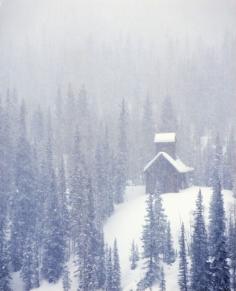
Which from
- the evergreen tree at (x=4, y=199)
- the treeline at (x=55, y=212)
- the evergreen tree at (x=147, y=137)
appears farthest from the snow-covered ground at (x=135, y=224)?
the evergreen tree at (x=147, y=137)

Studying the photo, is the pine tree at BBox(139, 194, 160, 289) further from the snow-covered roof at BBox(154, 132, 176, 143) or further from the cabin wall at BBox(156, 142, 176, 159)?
the snow-covered roof at BBox(154, 132, 176, 143)

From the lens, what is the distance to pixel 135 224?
49344mm

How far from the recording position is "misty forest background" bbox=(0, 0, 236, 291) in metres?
47.2

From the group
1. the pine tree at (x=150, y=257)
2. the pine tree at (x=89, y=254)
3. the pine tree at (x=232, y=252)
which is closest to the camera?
the pine tree at (x=232, y=252)

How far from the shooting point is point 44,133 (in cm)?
7650

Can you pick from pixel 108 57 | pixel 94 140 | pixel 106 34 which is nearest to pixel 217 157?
pixel 94 140

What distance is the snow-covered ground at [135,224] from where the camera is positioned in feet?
135

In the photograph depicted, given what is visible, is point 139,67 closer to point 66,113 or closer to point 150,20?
point 66,113

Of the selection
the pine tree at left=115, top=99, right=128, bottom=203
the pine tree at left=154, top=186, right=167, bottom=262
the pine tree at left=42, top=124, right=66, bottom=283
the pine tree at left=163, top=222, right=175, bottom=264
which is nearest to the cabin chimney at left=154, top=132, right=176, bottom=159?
the pine tree at left=115, top=99, right=128, bottom=203

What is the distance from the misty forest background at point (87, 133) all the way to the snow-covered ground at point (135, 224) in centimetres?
155

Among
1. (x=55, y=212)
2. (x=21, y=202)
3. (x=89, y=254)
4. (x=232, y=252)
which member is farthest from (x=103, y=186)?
(x=232, y=252)

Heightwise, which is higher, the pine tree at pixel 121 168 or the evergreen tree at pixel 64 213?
the pine tree at pixel 121 168

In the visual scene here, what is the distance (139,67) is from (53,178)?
234ft

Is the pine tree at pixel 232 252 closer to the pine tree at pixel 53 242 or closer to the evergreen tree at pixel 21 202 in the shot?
the pine tree at pixel 53 242
